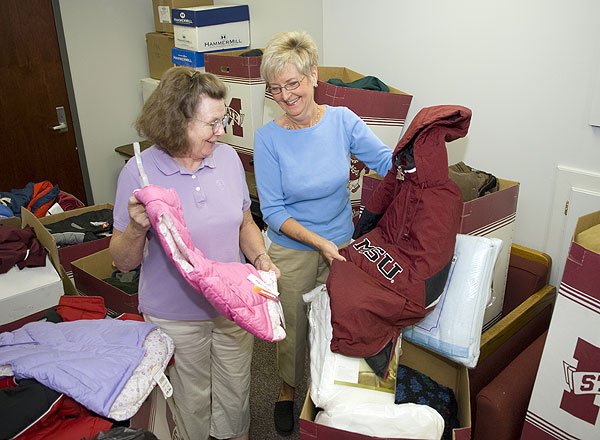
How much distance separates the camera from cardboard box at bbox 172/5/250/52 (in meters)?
3.24

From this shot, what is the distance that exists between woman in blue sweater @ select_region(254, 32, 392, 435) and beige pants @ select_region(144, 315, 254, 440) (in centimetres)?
36

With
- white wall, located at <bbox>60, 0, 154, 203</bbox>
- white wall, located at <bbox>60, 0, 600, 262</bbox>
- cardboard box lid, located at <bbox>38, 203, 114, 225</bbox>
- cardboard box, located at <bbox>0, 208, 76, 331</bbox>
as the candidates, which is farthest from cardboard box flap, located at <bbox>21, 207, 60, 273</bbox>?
white wall, located at <bbox>60, 0, 600, 262</bbox>

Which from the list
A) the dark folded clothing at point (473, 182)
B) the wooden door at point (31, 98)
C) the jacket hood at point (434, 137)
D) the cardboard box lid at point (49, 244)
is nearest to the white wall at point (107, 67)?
the wooden door at point (31, 98)

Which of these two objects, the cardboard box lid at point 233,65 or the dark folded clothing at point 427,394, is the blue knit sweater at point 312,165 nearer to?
the dark folded clothing at point 427,394

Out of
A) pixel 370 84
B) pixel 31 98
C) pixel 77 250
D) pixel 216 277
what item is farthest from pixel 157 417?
pixel 31 98

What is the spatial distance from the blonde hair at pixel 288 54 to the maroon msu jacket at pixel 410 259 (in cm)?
49

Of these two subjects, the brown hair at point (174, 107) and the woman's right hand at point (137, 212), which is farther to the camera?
the brown hair at point (174, 107)

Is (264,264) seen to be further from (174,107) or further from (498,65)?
(498,65)

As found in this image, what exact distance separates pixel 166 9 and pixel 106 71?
2.31 feet

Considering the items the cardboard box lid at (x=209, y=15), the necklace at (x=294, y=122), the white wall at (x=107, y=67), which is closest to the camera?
the necklace at (x=294, y=122)

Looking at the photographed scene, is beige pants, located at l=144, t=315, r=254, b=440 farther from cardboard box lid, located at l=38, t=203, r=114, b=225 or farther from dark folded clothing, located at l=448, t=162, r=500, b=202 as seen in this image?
cardboard box lid, located at l=38, t=203, r=114, b=225

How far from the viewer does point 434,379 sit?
187cm

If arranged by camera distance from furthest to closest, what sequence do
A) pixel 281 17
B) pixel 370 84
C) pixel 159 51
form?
1. pixel 159 51
2. pixel 281 17
3. pixel 370 84

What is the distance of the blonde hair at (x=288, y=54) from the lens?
1785 mm
